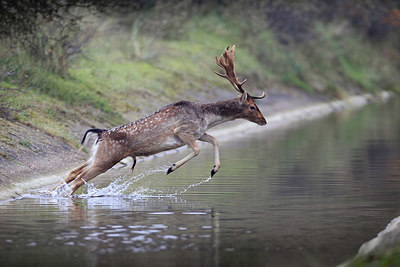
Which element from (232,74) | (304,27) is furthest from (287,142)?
(304,27)

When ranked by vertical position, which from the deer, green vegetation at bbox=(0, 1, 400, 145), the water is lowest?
the water

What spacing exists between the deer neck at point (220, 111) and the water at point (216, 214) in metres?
1.23

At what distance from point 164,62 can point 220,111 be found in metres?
25.6

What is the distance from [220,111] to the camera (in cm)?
1922

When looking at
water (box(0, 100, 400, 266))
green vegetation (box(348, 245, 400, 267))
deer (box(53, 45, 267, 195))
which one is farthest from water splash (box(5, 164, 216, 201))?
green vegetation (box(348, 245, 400, 267))

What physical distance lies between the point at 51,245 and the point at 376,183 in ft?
29.3

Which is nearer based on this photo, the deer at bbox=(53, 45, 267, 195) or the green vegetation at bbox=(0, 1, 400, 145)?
the deer at bbox=(53, 45, 267, 195)

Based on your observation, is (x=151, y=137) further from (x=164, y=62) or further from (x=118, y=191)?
(x=164, y=62)

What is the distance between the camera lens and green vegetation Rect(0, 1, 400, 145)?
93.2 feet

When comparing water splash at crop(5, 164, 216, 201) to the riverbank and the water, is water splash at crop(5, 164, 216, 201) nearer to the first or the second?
the water

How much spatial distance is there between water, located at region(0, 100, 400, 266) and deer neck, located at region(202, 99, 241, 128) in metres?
1.23

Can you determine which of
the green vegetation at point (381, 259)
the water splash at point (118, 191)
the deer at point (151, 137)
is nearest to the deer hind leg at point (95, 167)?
the deer at point (151, 137)

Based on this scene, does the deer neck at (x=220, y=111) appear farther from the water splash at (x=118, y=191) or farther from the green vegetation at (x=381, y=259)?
the green vegetation at (x=381, y=259)

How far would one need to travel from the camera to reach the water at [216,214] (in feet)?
38.3
